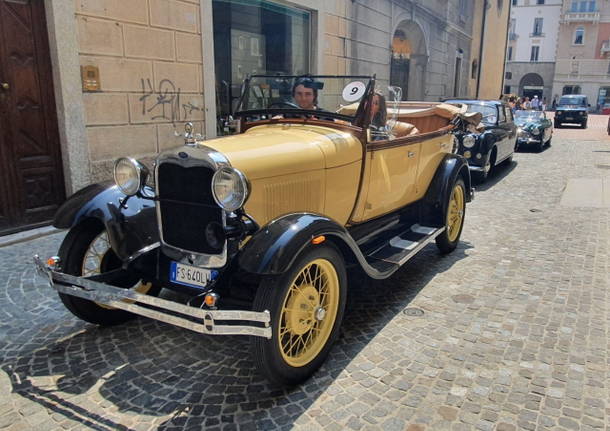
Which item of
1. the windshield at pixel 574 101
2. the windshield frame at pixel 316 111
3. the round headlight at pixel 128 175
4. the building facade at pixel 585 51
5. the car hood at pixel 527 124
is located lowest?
the car hood at pixel 527 124

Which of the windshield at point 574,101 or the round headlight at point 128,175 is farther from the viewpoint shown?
the windshield at point 574,101

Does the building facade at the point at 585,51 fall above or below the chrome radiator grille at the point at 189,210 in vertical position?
above

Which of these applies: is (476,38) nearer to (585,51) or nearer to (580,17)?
(580,17)

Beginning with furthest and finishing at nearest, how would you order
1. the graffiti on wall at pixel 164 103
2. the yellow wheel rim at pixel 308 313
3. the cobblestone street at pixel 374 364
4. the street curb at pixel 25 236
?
the graffiti on wall at pixel 164 103 → the street curb at pixel 25 236 → the yellow wheel rim at pixel 308 313 → the cobblestone street at pixel 374 364

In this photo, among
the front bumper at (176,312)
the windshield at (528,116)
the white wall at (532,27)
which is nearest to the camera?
the front bumper at (176,312)

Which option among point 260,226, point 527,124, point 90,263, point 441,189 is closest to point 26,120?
Result: point 90,263

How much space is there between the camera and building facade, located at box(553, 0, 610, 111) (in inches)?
2052

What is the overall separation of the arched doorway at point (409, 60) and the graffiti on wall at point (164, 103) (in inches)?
347

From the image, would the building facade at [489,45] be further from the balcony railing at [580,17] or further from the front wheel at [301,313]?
the balcony railing at [580,17]

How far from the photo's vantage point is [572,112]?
25.1 m

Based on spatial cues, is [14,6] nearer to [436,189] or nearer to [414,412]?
[436,189]

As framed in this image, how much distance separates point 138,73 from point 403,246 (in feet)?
14.8

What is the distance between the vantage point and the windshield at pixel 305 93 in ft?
12.9

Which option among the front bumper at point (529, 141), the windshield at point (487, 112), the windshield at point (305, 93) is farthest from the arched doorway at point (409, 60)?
the windshield at point (305, 93)
